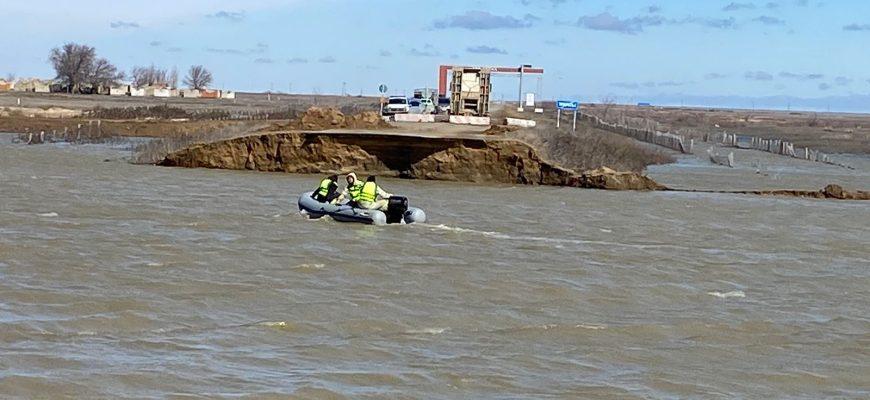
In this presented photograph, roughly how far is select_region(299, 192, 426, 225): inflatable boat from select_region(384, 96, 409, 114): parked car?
129ft

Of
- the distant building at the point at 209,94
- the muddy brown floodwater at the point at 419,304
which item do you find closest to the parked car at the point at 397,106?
the muddy brown floodwater at the point at 419,304

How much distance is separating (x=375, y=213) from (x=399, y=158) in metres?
17.8

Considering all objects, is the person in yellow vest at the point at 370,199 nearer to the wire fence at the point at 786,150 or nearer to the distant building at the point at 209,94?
the wire fence at the point at 786,150

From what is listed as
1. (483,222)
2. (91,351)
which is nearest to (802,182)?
(483,222)

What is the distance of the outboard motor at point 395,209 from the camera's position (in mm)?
26797

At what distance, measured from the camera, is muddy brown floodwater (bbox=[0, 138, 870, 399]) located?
12844mm

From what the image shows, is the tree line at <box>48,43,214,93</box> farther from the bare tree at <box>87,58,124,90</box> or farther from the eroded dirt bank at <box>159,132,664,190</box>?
the eroded dirt bank at <box>159,132,664,190</box>

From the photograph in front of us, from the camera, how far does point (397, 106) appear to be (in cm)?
6944

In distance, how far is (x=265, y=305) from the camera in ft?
54.2

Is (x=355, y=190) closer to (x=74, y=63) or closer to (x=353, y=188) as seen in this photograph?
(x=353, y=188)

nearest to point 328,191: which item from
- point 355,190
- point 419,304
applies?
point 355,190

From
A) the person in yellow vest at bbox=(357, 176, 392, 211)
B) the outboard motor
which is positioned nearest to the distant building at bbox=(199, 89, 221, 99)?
the person in yellow vest at bbox=(357, 176, 392, 211)

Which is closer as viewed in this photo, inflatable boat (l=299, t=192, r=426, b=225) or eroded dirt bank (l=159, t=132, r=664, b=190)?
inflatable boat (l=299, t=192, r=426, b=225)

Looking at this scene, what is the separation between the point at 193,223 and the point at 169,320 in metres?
11.4
